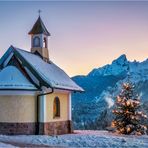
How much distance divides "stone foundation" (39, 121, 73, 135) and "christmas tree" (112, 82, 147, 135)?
363 cm

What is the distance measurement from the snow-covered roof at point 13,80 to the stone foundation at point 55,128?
2411mm

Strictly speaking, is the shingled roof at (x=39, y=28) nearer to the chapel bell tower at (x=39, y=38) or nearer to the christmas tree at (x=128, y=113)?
the chapel bell tower at (x=39, y=38)

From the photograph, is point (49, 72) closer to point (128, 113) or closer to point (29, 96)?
point (29, 96)

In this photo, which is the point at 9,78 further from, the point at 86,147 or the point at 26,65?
the point at 86,147

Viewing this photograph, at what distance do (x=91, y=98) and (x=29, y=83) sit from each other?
12444 centimetres

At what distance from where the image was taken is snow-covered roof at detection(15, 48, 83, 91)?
2375cm

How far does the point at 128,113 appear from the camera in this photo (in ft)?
91.2

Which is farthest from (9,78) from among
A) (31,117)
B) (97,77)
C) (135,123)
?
(97,77)

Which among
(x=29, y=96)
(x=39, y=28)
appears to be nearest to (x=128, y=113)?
(x=29, y=96)

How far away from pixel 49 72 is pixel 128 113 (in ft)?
21.6

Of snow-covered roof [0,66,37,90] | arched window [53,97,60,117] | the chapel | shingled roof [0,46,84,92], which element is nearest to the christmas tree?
shingled roof [0,46,84,92]

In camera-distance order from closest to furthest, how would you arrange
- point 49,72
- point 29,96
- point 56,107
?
point 29,96 → point 56,107 → point 49,72

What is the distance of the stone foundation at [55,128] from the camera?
2331cm

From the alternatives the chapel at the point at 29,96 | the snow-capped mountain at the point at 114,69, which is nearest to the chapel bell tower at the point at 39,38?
the chapel at the point at 29,96
